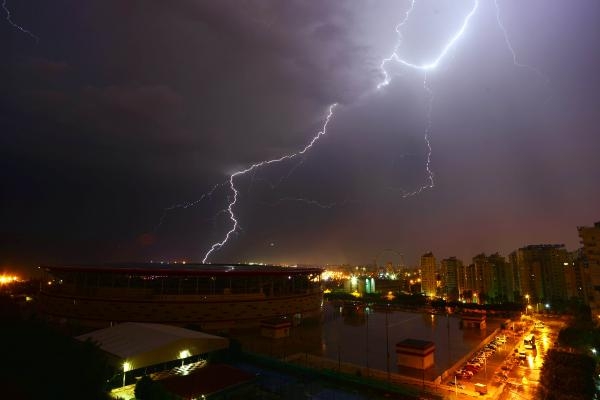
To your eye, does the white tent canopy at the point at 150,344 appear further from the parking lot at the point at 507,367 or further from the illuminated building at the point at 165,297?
the parking lot at the point at 507,367

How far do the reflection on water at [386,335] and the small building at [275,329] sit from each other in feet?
10.8

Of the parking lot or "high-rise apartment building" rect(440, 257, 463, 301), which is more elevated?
"high-rise apartment building" rect(440, 257, 463, 301)

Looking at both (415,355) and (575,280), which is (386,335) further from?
(575,280)

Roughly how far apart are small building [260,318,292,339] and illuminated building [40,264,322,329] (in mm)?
2807

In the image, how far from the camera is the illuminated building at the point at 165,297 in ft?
107

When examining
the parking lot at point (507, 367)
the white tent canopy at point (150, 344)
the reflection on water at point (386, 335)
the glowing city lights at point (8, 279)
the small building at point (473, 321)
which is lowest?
the parking lot at point (507, 367)

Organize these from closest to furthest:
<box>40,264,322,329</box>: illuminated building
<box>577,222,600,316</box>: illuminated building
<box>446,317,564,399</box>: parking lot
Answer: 1. <box>446,317,564,399</box>: parking lot
2. <box>40,264,322,329</box>: illuminated building
3. <box>577,222,600,316</box>: illuminated building

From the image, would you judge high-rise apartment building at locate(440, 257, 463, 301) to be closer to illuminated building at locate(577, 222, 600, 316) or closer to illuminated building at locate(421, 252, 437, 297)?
illuminated building at locate(421, 252, 437, 297)

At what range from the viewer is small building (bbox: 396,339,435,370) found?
22775 mm

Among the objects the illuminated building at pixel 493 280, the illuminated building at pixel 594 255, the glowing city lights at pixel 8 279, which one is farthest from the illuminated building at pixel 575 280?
the glowing city lights at pixel 8 279

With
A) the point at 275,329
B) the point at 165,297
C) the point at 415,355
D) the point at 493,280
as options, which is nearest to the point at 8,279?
the point at 165,297

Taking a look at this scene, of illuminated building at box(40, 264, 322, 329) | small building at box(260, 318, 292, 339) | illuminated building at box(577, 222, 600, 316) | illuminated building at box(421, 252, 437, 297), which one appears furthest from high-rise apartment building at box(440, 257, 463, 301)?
small building at box(260, 318, 292, 339)

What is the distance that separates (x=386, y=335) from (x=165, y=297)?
19.9 m

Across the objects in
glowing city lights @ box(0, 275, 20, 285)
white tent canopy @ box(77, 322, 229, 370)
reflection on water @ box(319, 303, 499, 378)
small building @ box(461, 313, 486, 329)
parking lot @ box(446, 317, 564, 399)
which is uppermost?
glowing city lights @ box(0, 275, 20, 285)
